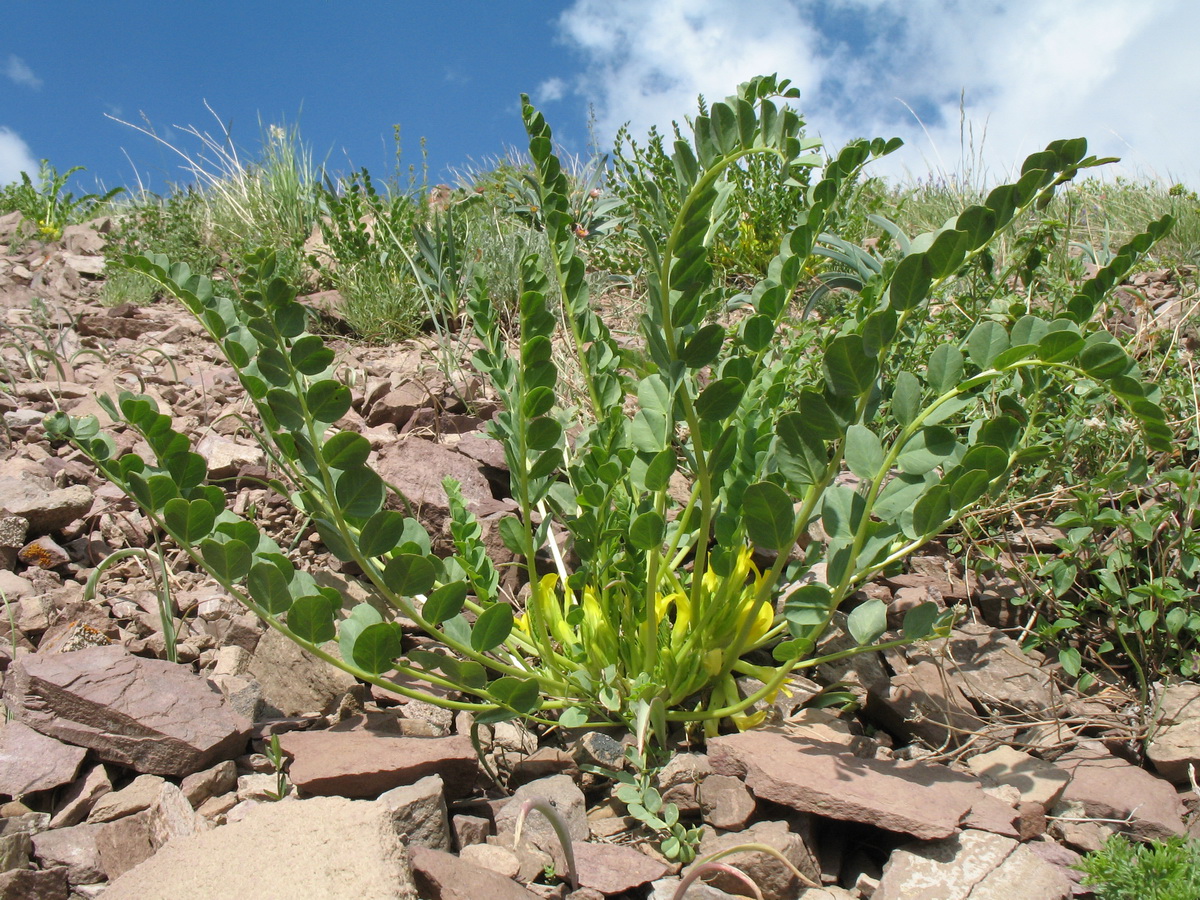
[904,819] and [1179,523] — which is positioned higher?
[1179,523]

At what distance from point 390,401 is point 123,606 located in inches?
48.3

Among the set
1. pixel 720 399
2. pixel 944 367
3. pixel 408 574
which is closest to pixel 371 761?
pixel 408 574

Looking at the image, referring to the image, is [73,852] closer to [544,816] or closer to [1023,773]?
[544,816]

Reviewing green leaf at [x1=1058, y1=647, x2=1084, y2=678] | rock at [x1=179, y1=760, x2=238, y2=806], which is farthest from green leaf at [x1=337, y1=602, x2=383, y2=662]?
green leaf at [x1=1058, y1=647, x2=1084, y2=678]

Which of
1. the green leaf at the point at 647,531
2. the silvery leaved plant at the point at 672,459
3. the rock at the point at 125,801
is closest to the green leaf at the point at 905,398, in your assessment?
the silvery leaved plant at the point at 672,459

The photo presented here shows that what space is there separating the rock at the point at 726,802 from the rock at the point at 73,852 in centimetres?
96

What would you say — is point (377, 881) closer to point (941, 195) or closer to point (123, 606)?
point (123, 606)

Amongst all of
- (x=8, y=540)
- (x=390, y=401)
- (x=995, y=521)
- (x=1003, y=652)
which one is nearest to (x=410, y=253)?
(x=390, y=401)

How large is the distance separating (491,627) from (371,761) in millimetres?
356

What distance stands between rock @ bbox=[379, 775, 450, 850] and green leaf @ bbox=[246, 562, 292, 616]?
0.34 m

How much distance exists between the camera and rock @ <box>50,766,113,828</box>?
1.40m

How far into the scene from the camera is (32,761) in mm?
1457

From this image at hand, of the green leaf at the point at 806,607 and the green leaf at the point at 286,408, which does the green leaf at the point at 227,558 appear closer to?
the green leaf at the point at 286,408

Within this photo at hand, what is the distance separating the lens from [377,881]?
41.2 inches
